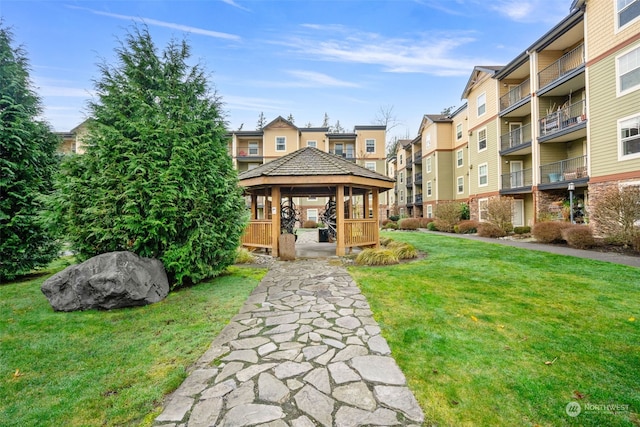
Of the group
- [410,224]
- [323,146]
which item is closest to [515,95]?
[410,224]

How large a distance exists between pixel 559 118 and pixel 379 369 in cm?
1907

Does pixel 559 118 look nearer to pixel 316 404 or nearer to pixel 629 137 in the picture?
pixel 629 137

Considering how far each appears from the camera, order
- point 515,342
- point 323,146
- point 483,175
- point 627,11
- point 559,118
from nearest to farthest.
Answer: point 515,342 < point 627,11 < point 559,118 < point 483,175 < point 323,146

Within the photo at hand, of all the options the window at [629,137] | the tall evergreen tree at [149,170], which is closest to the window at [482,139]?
the window at [629,137]

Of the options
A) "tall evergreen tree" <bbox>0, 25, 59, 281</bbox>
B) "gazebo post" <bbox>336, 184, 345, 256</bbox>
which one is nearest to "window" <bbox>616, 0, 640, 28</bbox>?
"gazebo post" <bbox>336, 184, 345, 256</bbox>

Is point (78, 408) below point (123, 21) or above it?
below

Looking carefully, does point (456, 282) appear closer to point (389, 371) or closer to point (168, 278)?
point (389, 371)

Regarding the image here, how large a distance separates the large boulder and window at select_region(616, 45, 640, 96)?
59.3 ft

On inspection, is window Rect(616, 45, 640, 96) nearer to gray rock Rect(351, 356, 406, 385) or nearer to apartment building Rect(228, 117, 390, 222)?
gray rock Rect(351, 356, 406, 385)

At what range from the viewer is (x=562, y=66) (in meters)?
15.0

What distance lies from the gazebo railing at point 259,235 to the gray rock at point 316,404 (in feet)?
23.6

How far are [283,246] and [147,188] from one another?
4.52 meters

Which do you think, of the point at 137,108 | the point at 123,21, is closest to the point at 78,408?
A: the point at 137,108

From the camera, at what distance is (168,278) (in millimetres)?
5633
